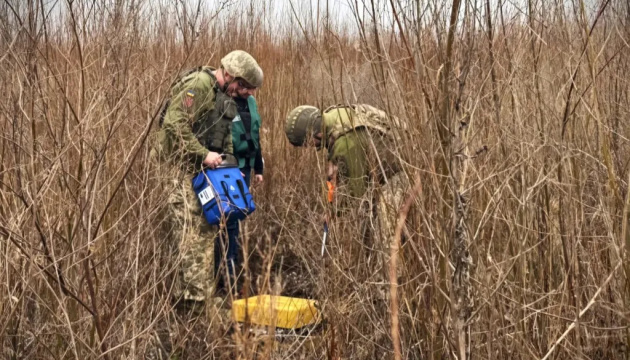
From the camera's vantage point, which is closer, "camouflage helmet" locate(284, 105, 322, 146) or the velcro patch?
the velcro patch

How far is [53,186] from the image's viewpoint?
3141mm

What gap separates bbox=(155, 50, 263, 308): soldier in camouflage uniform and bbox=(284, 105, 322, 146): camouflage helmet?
0.40m

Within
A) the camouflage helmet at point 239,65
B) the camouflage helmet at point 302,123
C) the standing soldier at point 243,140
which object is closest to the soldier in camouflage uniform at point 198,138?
the camouflage helmet at point 239,65

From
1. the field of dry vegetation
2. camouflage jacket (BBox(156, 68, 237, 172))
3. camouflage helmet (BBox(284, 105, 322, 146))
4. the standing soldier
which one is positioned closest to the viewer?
the field of dry vegetation

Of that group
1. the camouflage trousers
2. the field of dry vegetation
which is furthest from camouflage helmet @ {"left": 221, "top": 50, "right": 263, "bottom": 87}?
the field of dry vegetation

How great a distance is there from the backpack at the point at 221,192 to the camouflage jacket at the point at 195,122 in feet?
0.31

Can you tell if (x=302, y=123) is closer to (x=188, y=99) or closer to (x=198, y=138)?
(x=198, y=138)

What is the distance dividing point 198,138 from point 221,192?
377 mm

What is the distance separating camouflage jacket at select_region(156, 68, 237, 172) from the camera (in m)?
3.84

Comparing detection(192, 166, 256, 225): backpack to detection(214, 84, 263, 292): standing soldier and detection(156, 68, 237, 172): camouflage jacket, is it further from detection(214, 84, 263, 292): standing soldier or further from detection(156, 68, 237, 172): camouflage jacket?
detection(214, 84, 263, 292): standing soldier

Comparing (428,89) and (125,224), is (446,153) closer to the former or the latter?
(428,89)

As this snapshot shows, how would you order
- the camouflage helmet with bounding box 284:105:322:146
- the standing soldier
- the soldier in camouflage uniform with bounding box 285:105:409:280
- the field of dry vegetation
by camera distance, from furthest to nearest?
1. the camouflage helmet with bounding box 284:105:322:146
2. the standing soldier
3. the soldier in camouflage uniform with bounding box 285:105:409:280
4. the field of dry vegetation

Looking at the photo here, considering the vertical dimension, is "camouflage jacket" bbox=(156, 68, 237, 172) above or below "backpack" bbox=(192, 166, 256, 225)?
above

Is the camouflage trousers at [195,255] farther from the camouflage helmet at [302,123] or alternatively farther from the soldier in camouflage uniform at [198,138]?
the camouflage helmet at [302,123]
